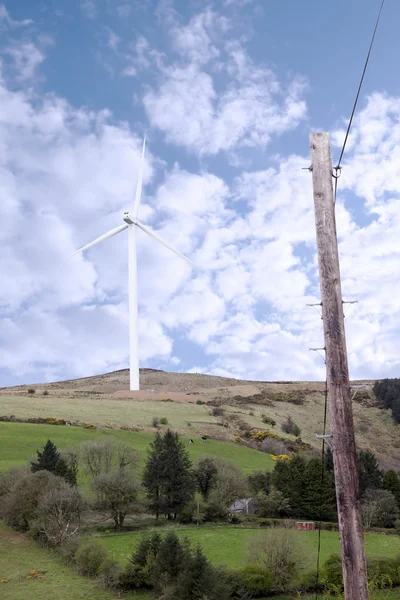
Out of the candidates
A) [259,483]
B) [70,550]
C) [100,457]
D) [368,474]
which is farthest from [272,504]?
[70,550]

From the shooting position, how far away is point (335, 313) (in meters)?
10.6

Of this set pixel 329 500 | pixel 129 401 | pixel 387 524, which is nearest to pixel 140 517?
pixel 329 500

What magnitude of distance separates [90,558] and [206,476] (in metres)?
30.6

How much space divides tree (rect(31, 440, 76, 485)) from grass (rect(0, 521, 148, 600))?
423 inches

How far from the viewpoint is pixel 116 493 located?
182ft

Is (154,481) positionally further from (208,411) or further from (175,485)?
(208,411)

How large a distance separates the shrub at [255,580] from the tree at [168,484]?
27825 mm

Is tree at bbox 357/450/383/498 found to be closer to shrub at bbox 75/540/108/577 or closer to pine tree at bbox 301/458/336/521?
pine tree at bbox 301/458/336/521

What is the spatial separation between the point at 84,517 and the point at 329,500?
30.1 m

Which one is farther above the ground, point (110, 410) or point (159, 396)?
point (159, 396)

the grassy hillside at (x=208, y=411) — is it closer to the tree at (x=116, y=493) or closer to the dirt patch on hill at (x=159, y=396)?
the dirt patch on hill at (x=159, y=396)

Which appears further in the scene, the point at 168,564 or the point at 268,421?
the point at 268,421

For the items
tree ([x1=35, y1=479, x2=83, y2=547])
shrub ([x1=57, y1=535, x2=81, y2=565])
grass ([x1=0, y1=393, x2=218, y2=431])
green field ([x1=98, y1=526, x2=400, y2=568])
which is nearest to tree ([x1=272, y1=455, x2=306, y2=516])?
green field ([x1=98, y1=526, x2=400, y2=568])

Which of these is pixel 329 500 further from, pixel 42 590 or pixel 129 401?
pixel 129 401
